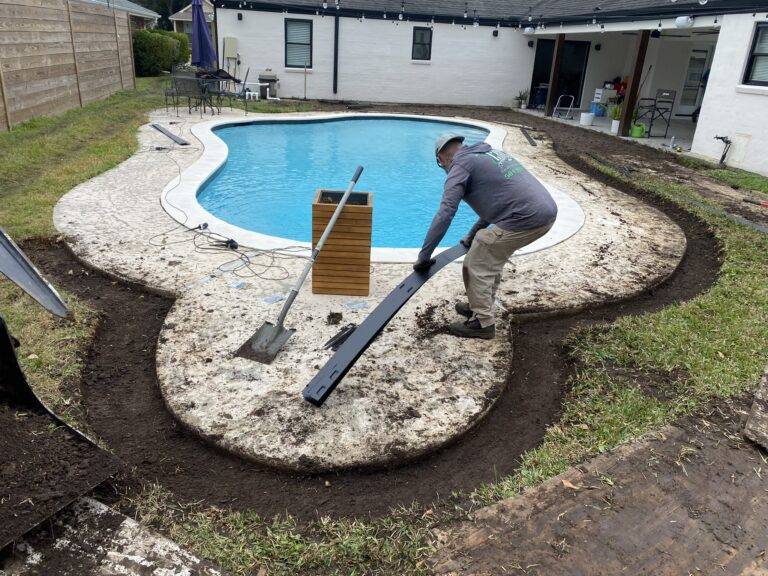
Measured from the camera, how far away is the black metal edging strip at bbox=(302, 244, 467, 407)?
322 centimetres

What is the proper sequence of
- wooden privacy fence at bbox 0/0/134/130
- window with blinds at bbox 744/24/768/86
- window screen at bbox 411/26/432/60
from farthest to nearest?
window screen at bbox 411/26/432/60 → window with blinds at bbox 744/24/768/86 → wooden privacy fence at bbox 0/0/134/130

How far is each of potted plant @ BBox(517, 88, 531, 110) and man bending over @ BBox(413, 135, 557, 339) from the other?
56.1ft

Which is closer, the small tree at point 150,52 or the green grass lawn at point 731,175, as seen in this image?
the green grass lawn at point 731,175

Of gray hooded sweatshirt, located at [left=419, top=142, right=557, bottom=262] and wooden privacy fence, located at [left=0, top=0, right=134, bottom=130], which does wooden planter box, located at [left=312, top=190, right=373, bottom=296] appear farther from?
wooden privacy fence, located at [left=0, top=0, right=134, bottom=130]

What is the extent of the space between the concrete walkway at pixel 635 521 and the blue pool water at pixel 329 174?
16.1ft

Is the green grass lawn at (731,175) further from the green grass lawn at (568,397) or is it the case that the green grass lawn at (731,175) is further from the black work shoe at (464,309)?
the black work shoe at (464,309)

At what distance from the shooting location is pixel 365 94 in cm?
1922

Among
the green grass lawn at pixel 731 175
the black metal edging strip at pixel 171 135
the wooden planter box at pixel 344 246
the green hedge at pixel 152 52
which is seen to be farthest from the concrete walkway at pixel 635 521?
the green hedge at pixel 152 52

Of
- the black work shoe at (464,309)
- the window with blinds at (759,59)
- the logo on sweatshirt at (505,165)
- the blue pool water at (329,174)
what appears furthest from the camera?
the window with blinds at (759,59)

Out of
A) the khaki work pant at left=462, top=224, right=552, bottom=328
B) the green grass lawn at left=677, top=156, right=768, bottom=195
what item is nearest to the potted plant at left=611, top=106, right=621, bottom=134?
the green grass lawn at left=677, top=156, right=768, bottom=195

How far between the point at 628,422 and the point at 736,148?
375 inches

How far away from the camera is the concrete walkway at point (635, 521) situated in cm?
232

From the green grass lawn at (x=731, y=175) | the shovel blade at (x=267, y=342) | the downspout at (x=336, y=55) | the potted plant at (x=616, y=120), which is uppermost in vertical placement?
the downspout at (x=336, y=55)

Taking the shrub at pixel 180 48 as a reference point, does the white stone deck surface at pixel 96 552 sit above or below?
below
